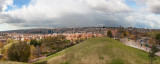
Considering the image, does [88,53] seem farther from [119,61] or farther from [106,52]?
[119,61]

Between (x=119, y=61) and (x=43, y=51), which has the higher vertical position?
(x=119, y=61)

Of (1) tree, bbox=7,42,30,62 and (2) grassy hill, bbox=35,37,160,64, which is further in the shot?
(1) tree, bbox=7,42,30,62

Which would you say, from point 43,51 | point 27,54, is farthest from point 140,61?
point 43,51

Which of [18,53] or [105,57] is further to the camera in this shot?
[18,53]

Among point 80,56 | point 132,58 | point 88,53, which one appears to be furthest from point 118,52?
point 80,56

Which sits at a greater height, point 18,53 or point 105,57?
point 105,57

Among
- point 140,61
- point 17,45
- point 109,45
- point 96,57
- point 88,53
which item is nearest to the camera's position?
point 140,61

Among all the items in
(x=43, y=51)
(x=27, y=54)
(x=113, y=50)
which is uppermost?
(x=113, y=50)

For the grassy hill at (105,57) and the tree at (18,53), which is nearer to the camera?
the grassy hill at (105,57)

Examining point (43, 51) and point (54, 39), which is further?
point (54, 39)

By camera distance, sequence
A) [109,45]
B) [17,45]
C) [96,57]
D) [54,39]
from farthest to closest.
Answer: [54,39] < [17,45] < [109,45] < [96,57]
